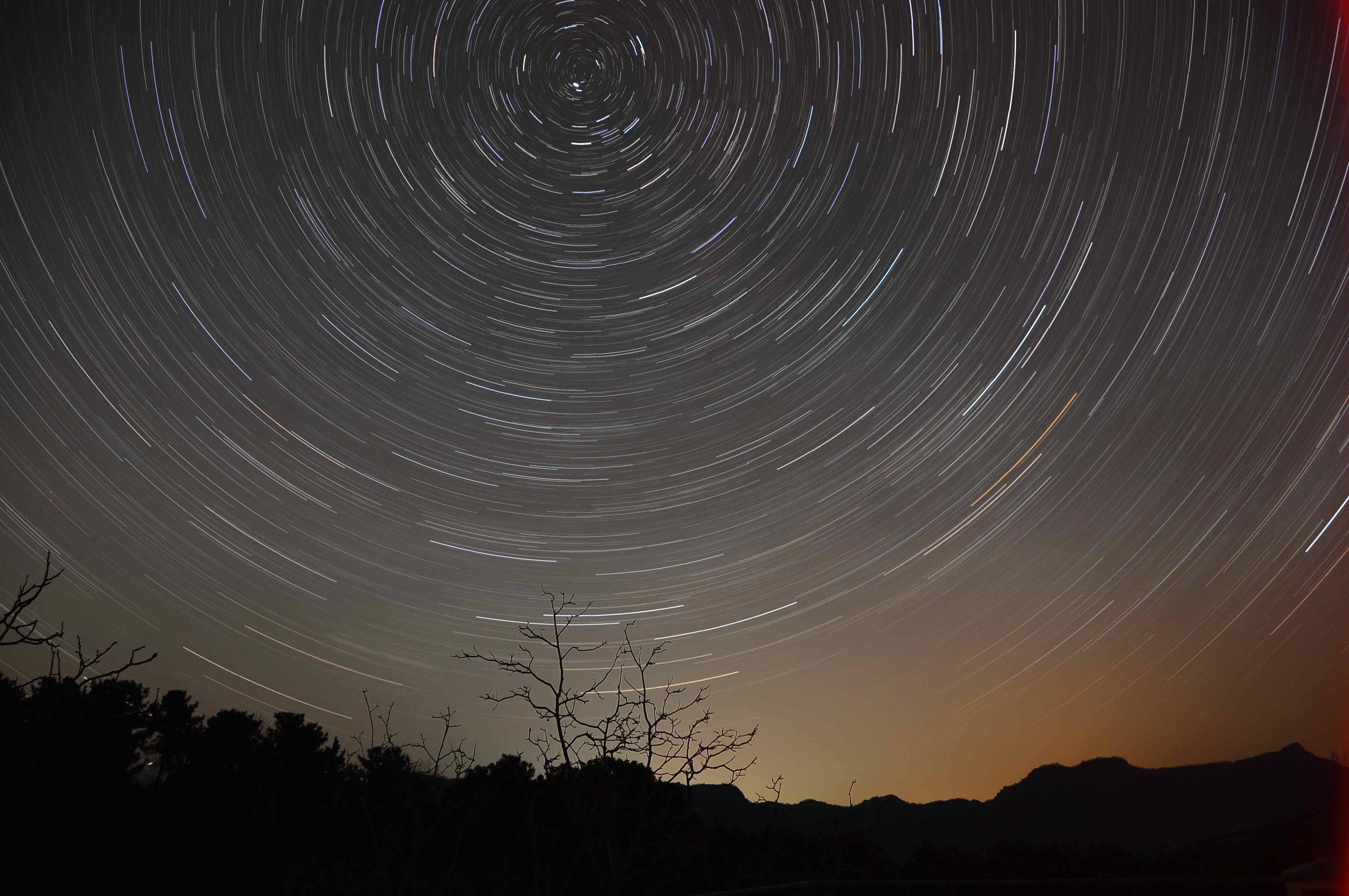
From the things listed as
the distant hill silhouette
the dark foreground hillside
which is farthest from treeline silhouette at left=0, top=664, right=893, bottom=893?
the distant hill silhouette

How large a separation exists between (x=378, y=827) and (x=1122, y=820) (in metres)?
56.5

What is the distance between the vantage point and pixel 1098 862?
23.4m

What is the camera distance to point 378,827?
14.4 meters

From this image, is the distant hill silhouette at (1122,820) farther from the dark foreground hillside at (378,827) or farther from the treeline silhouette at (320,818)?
the treeline silhouette at (320,818)

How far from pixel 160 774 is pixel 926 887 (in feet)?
90.4

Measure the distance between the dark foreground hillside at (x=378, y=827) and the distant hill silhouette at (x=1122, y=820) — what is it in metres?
0.32

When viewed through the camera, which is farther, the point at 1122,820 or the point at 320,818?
the point at 1122,820

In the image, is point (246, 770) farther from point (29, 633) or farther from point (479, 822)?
point (29, 633)

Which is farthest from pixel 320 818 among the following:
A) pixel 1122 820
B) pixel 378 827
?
pixel 1122 820

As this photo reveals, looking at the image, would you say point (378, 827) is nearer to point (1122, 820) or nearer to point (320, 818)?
point (320, 818)

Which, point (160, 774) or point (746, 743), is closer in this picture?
point (746, 743)

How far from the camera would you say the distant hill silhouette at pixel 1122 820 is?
2306 centimetres

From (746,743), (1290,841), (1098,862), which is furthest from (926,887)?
(1290,841)

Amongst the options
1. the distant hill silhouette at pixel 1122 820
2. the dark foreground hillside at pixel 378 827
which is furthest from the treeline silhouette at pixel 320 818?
the distant hill silhouette at pixel 1122 820
